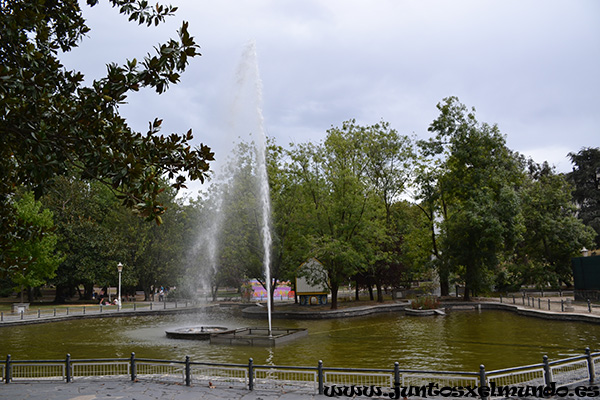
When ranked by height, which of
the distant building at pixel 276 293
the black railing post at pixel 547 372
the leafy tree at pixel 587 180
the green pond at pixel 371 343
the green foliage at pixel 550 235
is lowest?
the distant building at pixel 276 293

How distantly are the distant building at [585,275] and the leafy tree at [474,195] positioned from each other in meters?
5.79

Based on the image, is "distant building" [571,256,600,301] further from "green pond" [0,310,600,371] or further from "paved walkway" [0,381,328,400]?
"paved walkway" [0,381,328,400]

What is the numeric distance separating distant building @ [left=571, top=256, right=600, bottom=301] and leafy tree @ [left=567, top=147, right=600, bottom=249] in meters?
27.8

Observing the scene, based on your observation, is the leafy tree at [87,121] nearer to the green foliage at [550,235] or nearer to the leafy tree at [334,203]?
the leafy tree at [334,203]

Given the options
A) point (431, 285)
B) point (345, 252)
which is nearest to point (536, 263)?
point (431, 285)

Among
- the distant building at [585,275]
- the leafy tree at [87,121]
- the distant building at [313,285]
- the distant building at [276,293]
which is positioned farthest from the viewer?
the distant building at [276,293]

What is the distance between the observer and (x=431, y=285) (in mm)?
49562

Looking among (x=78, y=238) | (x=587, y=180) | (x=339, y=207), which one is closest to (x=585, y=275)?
(x=339, y=207)

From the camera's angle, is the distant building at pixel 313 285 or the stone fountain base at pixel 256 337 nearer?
the stone fountain base at pixel 256 337

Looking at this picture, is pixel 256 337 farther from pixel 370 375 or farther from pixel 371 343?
pixel 370 375

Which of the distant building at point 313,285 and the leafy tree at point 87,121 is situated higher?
the leafy tree at point 87,121

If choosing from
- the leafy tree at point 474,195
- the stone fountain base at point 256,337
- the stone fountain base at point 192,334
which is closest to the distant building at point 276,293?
A: the leafy tree at point 474,195

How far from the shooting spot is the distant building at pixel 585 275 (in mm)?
38781

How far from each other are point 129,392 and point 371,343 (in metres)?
13.7
